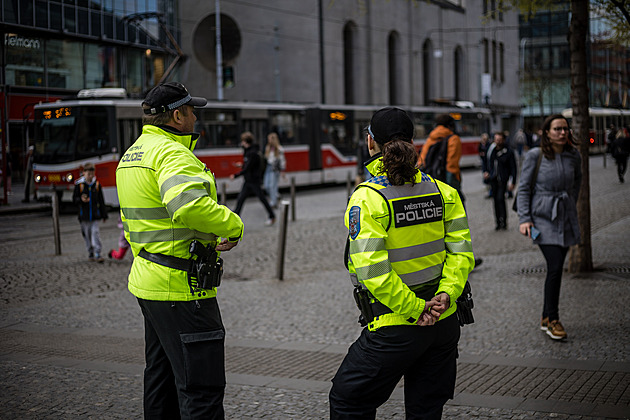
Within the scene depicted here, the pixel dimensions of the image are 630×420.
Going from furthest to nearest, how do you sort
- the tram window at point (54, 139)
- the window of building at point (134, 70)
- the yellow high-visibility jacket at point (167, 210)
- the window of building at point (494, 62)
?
the window of building at point (494, 62)
the window of building at point (134, 70)
the tram window at point (54, 139)
the yellow high-visibility jacket at point (167, 210)

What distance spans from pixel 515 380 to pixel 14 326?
16.3ft

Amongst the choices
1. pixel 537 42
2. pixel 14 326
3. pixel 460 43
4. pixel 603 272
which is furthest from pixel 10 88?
pixel 537 42

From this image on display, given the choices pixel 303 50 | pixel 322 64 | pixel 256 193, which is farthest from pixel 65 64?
A: pixel 322 64

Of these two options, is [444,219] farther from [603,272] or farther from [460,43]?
[460,43]

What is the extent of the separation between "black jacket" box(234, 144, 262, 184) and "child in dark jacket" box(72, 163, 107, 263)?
16.8ft

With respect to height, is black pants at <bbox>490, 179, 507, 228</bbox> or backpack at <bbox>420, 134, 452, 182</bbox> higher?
backpack at <bbox>420, 134, 452, 182</bbox>

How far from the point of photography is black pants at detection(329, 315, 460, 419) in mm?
3371

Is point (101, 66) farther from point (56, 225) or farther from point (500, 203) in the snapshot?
point (500, 203)

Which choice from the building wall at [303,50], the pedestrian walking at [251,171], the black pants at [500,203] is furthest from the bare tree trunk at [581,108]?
the building wall at [303,50]

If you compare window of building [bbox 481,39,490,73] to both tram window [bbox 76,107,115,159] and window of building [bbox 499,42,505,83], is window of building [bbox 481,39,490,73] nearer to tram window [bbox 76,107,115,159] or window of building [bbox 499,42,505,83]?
window of building [bbox 499,42,505,83]

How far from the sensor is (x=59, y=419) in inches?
188

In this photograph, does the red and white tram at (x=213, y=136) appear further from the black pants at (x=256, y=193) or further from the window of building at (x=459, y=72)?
the window of building at (x=459, y=72)

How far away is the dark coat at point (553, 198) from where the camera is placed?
21.1ft

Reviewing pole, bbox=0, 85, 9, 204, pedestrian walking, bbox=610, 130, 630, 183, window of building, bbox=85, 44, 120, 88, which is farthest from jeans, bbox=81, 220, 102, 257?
pedestrian walking, bbox=610, 130, 630, 183
